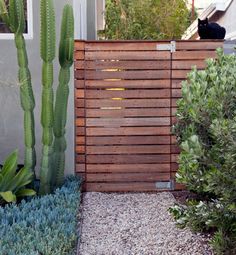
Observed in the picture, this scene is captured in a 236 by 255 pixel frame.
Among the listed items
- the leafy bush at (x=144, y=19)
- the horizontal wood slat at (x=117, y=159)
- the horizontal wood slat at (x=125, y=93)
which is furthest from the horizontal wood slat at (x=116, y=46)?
the leafy bush at (x=144, y=19)

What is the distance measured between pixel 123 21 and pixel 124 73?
665 centimetres

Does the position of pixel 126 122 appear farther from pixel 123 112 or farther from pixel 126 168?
pixel 126 168

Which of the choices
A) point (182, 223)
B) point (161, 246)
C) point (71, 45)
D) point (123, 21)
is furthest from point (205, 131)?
point (123, 21)

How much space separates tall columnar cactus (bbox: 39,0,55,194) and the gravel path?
637 mm

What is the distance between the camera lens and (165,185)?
255 inches

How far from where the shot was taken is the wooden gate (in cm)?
620

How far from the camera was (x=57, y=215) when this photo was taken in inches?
182

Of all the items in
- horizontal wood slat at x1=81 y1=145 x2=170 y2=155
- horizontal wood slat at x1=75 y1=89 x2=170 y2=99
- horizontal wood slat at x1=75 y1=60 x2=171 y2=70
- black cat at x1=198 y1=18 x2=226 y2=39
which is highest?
black cat at x1=198 y1=18 x2=226 y2=39

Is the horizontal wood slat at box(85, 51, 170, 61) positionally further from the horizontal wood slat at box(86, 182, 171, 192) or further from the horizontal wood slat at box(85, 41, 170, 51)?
the horizontal wood slat at box(86, 182, 171, 192)

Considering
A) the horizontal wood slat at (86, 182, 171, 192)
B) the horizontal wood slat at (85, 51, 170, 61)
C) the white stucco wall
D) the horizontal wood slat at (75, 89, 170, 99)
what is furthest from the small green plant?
the horizontal wood slat at (85, 51, 170, 61)

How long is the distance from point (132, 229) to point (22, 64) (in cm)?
226

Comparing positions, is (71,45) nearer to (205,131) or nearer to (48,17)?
(48,17)

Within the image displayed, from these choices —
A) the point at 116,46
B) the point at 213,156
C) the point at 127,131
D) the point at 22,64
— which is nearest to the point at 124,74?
the point at 116,46

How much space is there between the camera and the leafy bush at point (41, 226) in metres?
3.89
